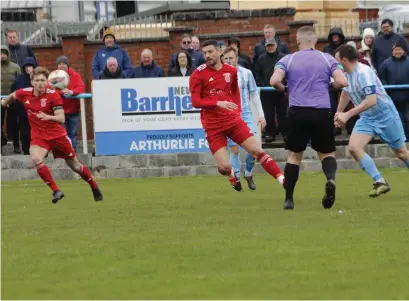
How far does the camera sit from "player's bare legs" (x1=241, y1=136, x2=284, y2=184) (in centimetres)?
1558

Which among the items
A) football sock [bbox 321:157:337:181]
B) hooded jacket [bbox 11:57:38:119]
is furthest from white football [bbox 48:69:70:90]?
football sock [bbox 321:157:337:181]

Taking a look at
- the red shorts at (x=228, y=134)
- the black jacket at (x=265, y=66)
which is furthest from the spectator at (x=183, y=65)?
the red shorts at (x=228, y=134)

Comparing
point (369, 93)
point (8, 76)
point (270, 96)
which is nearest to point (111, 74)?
point (8, 76)

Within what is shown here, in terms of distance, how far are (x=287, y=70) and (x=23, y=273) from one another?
5172mm

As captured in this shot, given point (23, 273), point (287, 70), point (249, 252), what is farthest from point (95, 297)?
point (287, 70)

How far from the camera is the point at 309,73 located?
14.6m

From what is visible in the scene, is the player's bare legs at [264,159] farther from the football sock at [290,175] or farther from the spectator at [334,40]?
the spectator at [334,40]

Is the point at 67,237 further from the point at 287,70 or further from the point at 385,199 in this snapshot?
the point at 385,199

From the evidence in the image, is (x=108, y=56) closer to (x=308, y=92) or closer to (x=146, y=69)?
(x=146, y=69)

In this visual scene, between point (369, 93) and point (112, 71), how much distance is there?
8756mm

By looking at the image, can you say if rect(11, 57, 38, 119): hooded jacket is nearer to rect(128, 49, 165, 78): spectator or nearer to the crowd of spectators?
the crowd of spectators

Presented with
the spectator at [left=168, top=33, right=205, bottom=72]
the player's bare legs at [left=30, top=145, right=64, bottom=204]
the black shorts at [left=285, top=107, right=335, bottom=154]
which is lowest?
the player's bare legs at [left=30, top=145, right=64, bottom=204]

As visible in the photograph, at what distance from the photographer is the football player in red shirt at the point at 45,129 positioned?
17.3 m

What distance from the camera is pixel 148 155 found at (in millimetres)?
23469
